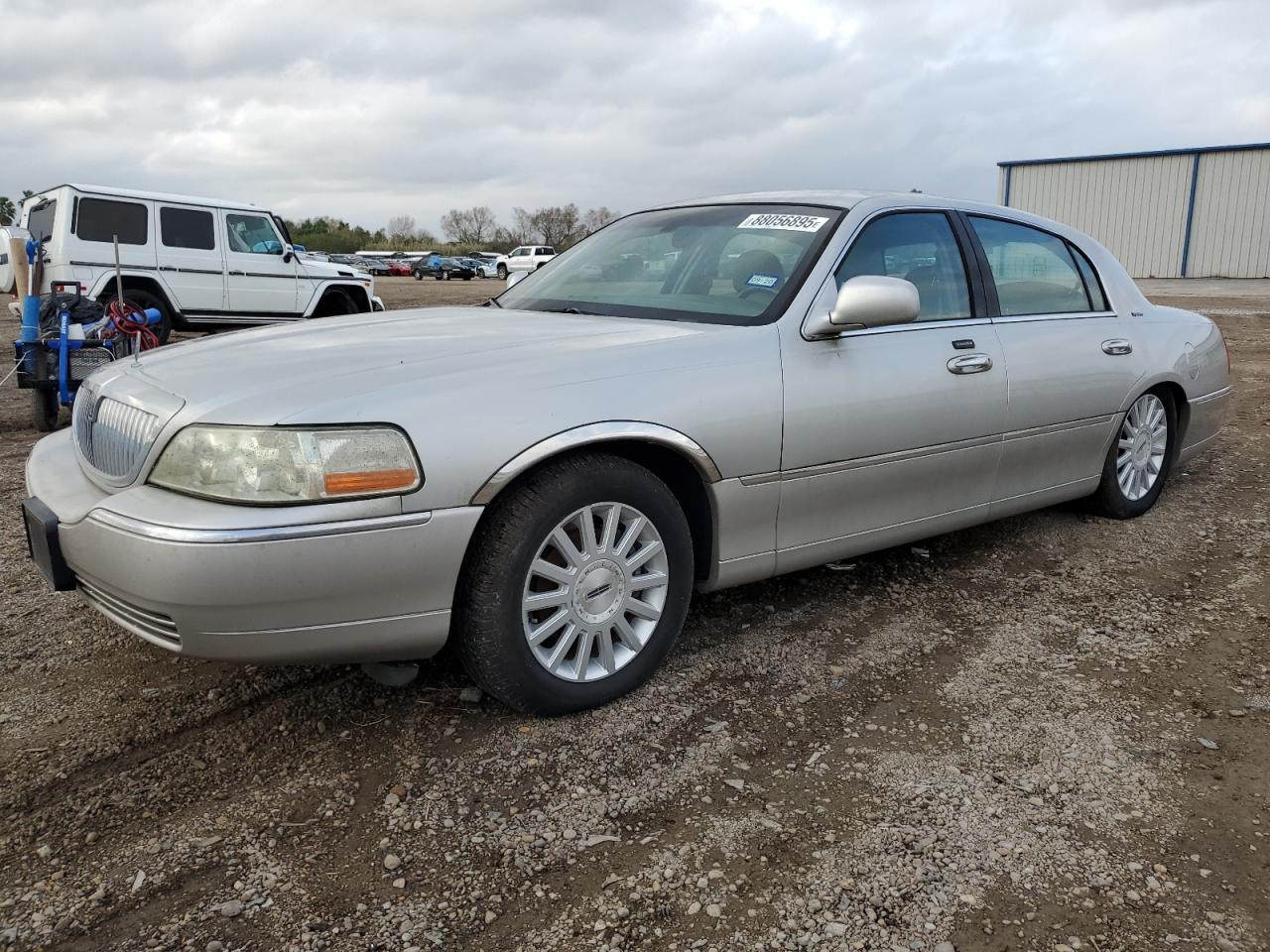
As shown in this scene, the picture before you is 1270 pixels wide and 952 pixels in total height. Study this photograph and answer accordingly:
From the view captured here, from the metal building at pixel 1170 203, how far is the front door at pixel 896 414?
30051 millimetres

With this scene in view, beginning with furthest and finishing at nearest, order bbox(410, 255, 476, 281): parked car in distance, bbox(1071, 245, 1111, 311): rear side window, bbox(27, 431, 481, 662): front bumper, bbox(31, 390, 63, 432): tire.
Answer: bbox(410, 255, 476, 281): parked car in distance → bbox(31, 390, 63, 432): tire → bbox(1071, 245, 1111, 311): rear side window → bbox(27, 431, 481, 662): front bumper

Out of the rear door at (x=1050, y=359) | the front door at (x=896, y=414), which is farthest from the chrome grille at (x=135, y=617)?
the rear door at (x=1050, y=359)

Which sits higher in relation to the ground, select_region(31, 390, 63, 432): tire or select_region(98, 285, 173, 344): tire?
select_region(98, 285, 173, 344): tire

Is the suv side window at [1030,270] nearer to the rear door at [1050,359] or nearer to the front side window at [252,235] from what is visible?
the rear door at [1050,359]

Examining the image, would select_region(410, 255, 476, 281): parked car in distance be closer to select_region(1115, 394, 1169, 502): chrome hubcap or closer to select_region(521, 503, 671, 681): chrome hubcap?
select_region(1115, 394, 1169, 502): chrome hubcap

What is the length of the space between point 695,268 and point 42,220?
11.3 metres

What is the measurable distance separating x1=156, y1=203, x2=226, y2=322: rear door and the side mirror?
1106cm

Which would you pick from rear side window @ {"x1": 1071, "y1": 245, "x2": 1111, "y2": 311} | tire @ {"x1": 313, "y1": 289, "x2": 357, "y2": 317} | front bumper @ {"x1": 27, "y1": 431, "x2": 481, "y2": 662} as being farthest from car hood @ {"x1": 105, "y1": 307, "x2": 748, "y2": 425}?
tire @ {"x1": 313, "y1": 289, "x2": 357, "y2": 317}

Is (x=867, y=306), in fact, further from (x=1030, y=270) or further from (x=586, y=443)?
(x=1030, y=270)

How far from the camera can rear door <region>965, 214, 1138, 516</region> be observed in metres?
→ 3.95

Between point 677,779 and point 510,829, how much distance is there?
1.51ft

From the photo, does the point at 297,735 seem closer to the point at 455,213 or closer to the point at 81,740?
the point at 81,740

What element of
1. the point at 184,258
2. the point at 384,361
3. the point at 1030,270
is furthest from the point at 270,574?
the point at 184,258

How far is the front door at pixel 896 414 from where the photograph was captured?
3.18 meters
